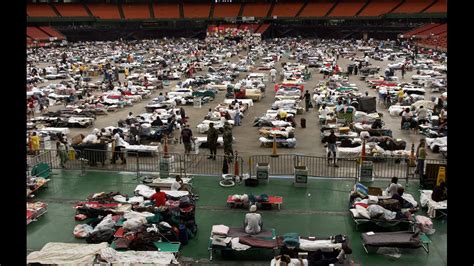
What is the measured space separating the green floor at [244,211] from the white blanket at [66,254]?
1.66 m

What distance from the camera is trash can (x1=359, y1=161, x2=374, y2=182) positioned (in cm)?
1809

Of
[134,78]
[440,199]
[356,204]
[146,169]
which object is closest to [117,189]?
[146,169]

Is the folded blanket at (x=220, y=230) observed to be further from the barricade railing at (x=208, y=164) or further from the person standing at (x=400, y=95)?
the person standing at (x=400, y=95)

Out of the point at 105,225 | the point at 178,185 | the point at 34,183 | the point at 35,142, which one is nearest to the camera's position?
the point at 105,225

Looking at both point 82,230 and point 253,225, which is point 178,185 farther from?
point 253,225

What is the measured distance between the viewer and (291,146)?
78.6 ft

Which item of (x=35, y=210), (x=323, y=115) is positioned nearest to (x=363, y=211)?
(x=35, y=210)

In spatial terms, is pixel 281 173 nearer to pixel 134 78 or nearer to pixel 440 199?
pixel 440 199

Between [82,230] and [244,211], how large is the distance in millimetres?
4943

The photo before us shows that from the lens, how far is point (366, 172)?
59.7 ft

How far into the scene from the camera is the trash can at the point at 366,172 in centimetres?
1809

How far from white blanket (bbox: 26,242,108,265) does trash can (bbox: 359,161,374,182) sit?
10203 millimetres

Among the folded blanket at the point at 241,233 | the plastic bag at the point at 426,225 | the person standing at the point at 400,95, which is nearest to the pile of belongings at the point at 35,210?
the folded blanket at the point at 241,233
